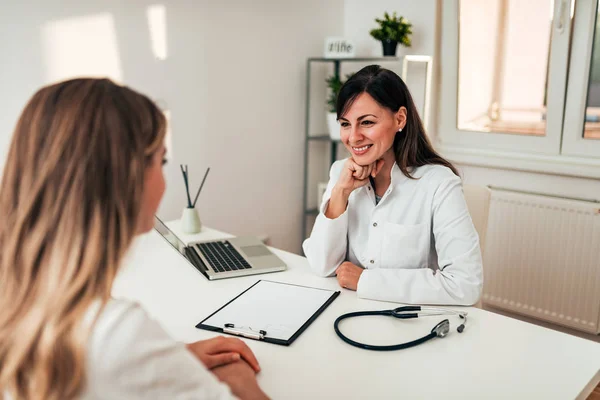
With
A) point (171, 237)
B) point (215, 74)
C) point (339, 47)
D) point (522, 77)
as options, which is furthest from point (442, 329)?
point (339, 47)

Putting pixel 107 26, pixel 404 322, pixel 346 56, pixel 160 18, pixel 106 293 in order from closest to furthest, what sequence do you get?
pixel 106 293 → pixel 404 322 → pixel 107 26 → pixel 160 18 → pixel 346 56

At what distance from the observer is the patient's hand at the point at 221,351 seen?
102 centimetres

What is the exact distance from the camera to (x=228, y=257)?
1643 millimetres

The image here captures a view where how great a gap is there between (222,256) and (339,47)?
1724 mm

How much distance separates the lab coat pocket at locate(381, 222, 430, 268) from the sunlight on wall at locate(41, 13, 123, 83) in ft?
4.12

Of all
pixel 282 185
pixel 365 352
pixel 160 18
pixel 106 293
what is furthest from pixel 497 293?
pixel 106 293

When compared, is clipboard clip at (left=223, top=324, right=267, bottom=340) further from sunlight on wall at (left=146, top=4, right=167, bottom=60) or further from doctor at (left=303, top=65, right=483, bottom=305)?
sunlight on wall at (left=146, top=4, right=167, bottom=60)

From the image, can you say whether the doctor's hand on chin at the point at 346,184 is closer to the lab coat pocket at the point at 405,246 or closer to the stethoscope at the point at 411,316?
the lab coat pocket at the point at 405,246

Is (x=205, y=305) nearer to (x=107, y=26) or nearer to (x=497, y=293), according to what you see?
(x=107, y=26)

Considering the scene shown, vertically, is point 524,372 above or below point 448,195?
below

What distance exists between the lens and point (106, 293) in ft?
2.23

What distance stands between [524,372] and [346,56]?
7.29ft

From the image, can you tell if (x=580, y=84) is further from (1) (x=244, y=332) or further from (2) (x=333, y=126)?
(1) (x=244, y=332)

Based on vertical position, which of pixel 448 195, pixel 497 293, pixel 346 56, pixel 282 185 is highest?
pixel 346 56
